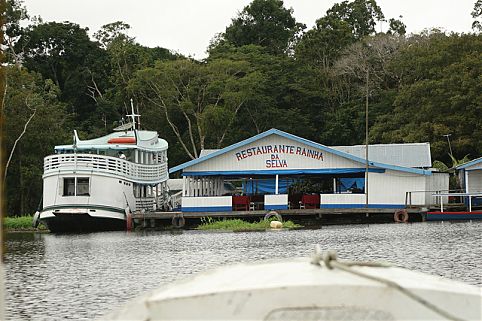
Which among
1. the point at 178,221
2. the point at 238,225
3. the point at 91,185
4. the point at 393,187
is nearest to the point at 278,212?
the point at 238,225

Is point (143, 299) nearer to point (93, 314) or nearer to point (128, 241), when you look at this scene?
point (93, 314)

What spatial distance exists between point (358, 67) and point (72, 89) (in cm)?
2323

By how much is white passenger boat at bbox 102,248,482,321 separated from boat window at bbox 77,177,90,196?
3894 centimetres

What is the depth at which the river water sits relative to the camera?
16.6 meters

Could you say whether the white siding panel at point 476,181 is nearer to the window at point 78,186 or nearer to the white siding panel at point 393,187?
the white siding panel at point 393,187

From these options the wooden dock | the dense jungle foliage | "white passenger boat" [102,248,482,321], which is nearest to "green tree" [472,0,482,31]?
the dense jungle foliage

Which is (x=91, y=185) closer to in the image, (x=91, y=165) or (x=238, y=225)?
(x=91, y=165)

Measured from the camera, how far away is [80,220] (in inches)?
1702

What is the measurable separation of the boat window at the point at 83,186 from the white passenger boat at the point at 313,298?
128ft

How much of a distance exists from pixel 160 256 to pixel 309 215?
64.6ft

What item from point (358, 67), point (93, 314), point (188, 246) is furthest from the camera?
point (358, 67)

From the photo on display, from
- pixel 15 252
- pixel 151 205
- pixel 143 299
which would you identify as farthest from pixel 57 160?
pixel 143 299

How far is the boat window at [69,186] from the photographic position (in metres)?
43.7

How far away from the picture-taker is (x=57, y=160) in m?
43.5
